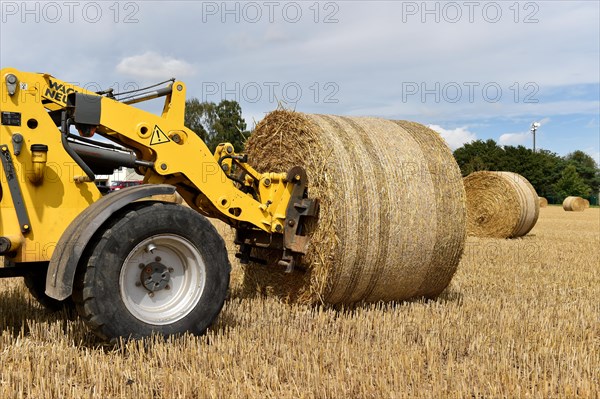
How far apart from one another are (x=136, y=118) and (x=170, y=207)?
0.83m

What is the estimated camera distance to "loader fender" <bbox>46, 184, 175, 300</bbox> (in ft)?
12.4

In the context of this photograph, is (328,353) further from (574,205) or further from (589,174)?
(589,174)

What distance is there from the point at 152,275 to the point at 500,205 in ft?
37.3

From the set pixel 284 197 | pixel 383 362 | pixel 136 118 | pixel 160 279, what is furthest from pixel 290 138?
pixel 383 362

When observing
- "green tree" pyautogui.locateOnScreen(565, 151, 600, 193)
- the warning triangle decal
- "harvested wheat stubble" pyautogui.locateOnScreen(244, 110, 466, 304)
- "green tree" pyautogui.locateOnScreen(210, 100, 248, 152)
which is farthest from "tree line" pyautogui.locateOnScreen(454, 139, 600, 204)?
the warning triangle decal

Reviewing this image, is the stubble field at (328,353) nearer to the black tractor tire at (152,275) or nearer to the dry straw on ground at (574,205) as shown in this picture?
the black tractor tire at (152,275)

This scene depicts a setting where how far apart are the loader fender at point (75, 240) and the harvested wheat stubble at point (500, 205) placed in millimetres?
11174

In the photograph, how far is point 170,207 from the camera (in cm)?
420

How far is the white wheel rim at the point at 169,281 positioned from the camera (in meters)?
4.12

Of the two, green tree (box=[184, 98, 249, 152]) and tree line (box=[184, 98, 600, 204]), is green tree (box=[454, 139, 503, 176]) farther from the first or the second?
green tree (box=[184, 98, 249, 152])

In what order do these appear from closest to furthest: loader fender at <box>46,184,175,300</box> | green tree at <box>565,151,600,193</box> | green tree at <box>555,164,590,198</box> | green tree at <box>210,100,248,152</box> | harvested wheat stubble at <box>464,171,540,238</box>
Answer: loader fender at <box>46,184,175,300</box>
harvested wheat stubble at <box>464,171,540,238</box>
green tree at <box>210,100,248,152</box>
green tree at <box>555,164,590,198</box>
green tree at <box>565,151,600,193</box>

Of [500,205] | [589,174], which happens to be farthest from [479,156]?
[500,205]

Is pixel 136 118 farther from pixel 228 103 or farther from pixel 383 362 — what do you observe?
pixel 228 103

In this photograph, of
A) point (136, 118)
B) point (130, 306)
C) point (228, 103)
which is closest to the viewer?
point (130, 306)
